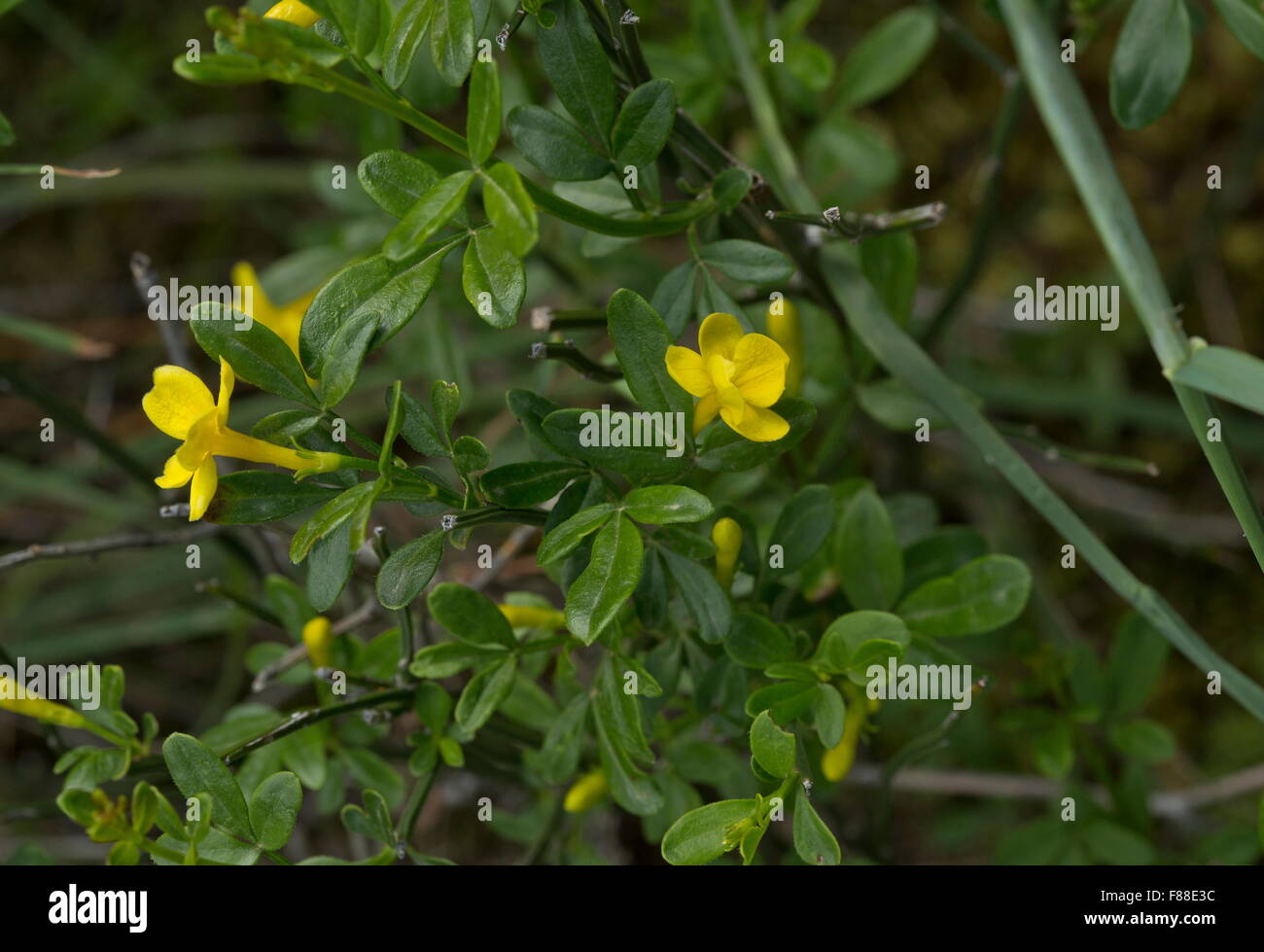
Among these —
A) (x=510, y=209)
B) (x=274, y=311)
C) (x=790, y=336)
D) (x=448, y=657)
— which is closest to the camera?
(x=510, y=209)

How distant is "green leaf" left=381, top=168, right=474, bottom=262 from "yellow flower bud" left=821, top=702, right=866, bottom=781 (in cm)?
52

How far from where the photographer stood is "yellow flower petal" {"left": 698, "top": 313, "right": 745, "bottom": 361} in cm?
71

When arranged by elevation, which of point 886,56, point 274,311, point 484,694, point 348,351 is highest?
point 886,56

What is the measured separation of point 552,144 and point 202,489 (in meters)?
0.33

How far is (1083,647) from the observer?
3.76 ft

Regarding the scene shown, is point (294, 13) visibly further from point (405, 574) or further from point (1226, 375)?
point (1226, 375)

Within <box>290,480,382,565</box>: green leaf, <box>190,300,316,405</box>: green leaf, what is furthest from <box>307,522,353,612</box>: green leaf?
<box>190,300,316,405</box>: green leaf

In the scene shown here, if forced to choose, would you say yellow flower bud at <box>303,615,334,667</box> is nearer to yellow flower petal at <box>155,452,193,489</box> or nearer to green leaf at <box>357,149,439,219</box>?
yellow flower petal at <box>155,452,193,489</box>

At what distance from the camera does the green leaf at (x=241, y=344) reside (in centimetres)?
69

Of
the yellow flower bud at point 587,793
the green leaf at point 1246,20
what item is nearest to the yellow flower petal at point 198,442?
the yellow flower bud at point 587,793

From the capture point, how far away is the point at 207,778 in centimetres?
77

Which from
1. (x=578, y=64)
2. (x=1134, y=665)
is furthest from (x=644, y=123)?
(x=1134, y=665)
